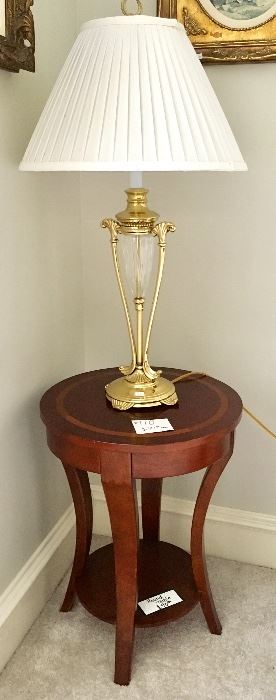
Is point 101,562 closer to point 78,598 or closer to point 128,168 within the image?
point 78,598

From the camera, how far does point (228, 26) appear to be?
1439mm

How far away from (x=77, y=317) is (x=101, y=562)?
2.08 ft

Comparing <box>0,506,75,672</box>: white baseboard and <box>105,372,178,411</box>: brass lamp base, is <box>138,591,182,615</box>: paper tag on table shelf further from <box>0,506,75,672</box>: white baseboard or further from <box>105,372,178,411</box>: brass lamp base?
<box>105,372,178,411</box>: brass lamp base

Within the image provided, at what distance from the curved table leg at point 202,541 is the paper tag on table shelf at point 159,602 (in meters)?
0.06

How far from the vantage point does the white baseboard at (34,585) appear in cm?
140

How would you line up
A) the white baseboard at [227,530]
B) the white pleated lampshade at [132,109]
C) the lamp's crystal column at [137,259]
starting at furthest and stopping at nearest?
the white baseboard at [227,530] → the lamp's crystal column at [137,259] → the white pleated lampshade at [132,109]

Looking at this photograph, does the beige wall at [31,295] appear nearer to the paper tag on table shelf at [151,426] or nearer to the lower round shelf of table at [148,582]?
the lower round shelf of table at [148,582]

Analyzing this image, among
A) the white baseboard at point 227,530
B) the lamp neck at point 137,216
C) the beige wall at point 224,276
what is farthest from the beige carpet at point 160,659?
the lamp neck at point 137,216

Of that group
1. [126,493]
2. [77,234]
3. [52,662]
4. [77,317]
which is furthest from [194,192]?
[52,662]

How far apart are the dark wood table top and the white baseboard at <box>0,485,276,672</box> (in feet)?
1.46

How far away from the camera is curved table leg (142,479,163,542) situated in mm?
1599

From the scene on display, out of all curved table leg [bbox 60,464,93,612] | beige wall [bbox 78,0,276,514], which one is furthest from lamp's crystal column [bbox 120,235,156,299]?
curved table leg [bbox 60,464,93,612]

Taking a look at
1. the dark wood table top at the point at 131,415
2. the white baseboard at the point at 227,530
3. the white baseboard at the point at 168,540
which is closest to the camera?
the dark wood table top at the point at 131,415

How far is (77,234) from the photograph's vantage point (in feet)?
5.47
